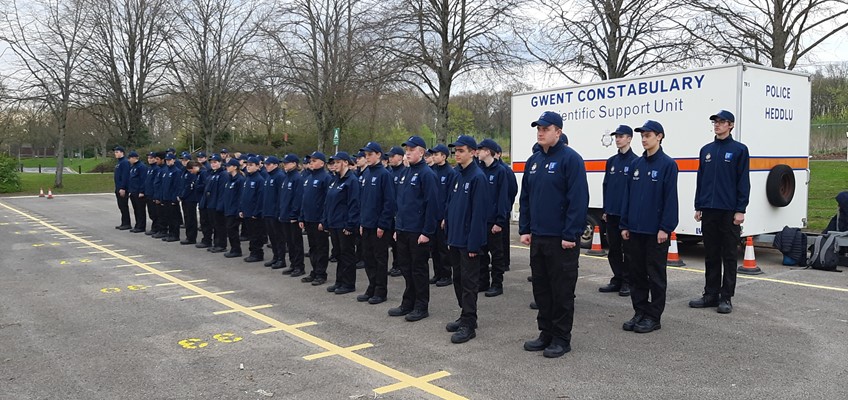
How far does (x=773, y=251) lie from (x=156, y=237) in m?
13.1


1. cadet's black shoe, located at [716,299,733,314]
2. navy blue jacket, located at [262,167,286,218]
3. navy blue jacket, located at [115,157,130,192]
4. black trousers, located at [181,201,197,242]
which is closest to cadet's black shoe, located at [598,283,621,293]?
cadet's black shoe, located at [716,299,733,314]

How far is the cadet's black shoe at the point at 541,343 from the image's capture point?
5.71m

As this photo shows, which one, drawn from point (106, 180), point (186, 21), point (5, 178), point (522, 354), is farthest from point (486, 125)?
point (522, 354)

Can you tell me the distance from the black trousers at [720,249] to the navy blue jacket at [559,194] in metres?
2.44

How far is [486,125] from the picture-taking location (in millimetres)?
54500

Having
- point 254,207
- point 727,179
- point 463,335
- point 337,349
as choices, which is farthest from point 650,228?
point 254,207

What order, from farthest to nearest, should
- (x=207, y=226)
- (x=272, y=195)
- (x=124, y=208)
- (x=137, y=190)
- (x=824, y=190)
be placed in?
1. (x=824, y=190)
2. (x=124, y=208)
3. (x=137, y=190)
4. (x=207, y=226)
5. (x=272, y=195)

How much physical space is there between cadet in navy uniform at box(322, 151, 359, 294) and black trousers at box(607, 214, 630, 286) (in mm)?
3377

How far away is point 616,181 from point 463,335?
339 cm

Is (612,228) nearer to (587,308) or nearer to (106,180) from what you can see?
(587,308)

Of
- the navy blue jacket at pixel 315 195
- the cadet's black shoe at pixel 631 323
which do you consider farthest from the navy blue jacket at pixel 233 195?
the cadet's black shoe at pixel 631 323

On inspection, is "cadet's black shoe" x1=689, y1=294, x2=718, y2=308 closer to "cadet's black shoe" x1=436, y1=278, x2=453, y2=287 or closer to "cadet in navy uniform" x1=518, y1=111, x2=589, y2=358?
"cadet in navy uniform" x1=518, y1=111, x2=589, y2=358

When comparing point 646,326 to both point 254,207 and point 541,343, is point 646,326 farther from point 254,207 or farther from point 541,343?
point 254,207

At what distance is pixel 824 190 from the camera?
18375mm
